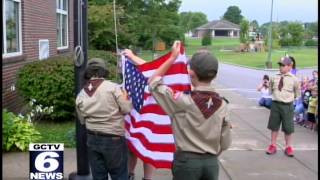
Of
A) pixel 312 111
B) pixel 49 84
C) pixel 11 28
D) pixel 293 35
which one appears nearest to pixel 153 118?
pixel 49 84

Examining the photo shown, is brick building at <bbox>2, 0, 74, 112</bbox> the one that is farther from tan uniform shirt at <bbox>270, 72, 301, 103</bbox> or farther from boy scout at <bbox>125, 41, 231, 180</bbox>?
boy scout at <bbox>125, 41, 231, 180</bbox>

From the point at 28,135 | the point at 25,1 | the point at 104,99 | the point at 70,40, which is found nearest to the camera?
the point at 104,99

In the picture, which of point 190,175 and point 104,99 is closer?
point 190,175

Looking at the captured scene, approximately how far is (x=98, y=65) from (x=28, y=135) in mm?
3259

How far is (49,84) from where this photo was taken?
410 inches

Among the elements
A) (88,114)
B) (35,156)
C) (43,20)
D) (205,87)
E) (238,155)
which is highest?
(43,20)

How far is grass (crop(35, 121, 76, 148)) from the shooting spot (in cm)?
902

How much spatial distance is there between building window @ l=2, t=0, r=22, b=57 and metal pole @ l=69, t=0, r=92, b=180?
4.86 m

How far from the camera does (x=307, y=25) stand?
129 meters

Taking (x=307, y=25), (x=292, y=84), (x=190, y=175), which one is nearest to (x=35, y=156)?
(x=190, y=175)

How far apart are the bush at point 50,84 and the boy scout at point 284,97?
4.01 m

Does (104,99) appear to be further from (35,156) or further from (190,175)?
(190,175)

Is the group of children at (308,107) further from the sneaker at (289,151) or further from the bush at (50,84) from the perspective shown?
the bush at (50,84)

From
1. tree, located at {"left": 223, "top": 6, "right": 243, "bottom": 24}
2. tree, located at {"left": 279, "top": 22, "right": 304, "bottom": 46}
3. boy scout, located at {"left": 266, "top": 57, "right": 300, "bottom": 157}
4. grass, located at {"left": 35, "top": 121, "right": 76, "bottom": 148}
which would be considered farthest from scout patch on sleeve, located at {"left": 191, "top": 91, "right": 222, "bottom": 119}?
tree, located at {"left": 223, "top": 6, "right": 243, "bottom": 24}
